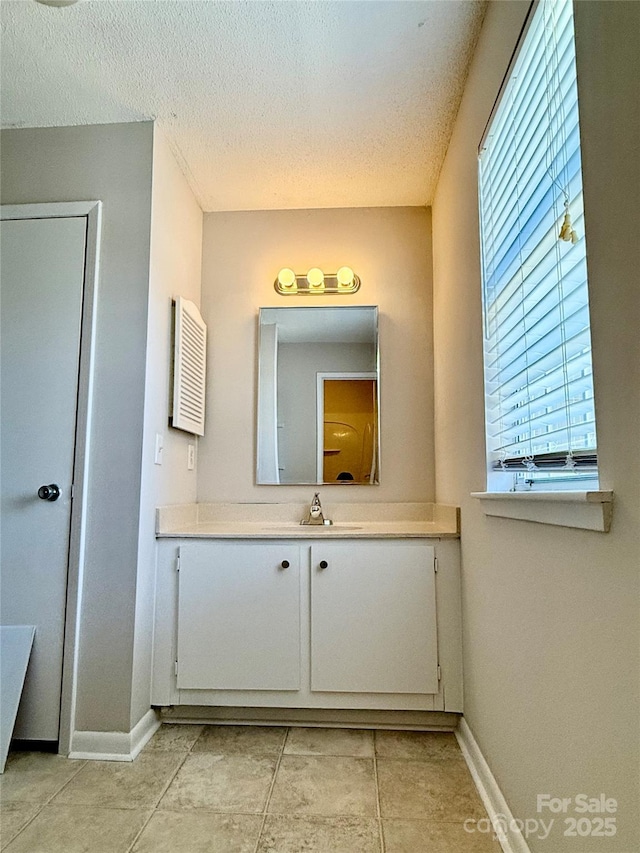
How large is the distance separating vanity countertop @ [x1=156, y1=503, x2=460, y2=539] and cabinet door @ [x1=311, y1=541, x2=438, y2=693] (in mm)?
81

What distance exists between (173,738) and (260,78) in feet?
7.98

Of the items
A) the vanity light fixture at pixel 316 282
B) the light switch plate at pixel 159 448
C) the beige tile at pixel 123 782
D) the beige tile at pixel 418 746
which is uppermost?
the vanity light fixture at pixel 316 282

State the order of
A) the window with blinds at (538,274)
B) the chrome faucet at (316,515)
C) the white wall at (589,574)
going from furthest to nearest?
the chrome faucet at (316,515)
the window with blinds at (538,274)
the white wall at (589,574)

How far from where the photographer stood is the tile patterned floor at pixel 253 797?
1358 millimetres

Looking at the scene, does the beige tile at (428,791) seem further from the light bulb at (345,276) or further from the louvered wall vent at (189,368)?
the light bulb at (345,276)

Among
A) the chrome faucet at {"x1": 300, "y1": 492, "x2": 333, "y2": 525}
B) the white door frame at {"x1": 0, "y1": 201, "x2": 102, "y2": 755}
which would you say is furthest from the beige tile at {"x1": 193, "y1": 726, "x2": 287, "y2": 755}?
the chrome faucet at {"x1": 300, "y1": 492, "x2": 333, "y2": 525}

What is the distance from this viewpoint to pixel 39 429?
1.93 metres

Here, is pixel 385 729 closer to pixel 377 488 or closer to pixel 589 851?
pixel 377 488

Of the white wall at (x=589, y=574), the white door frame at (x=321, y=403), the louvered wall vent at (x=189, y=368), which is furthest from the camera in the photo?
the white door frame at (x=321, y=403)

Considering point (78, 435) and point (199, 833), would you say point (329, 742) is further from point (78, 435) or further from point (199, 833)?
point (78, 435)

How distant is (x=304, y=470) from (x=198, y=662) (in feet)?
3.21

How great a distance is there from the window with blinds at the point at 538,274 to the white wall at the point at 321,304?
0.95 m

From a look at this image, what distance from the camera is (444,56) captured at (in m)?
1.74

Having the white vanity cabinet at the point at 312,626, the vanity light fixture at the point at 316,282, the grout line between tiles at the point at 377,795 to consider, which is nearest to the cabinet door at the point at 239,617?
the white vanity cabinet at the point at 312,626
